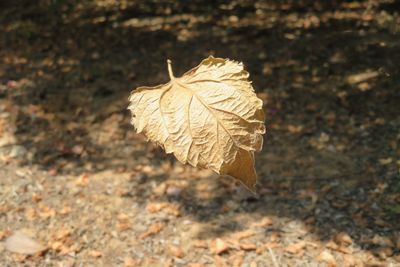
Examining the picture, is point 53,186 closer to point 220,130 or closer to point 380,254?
point 380,254

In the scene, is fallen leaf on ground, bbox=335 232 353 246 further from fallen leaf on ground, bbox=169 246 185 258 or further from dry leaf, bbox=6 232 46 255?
dry leaf, bbox=6 232 46 255

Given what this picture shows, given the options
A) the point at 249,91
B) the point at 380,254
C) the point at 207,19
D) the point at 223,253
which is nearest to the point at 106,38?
the point at 207,19

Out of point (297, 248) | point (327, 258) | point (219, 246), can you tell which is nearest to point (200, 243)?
point (219, 246)

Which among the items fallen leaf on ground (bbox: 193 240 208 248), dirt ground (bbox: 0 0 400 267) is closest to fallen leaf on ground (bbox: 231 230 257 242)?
dirt ground (bbox: 0 0 400 267)

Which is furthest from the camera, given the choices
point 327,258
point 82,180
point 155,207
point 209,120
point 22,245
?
point 82,180

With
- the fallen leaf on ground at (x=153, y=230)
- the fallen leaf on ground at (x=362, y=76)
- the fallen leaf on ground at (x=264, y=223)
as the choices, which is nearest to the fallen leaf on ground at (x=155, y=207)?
the fallen leaf on ground at (x=153, y=230)

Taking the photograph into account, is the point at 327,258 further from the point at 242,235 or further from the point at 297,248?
the point at 242,235
